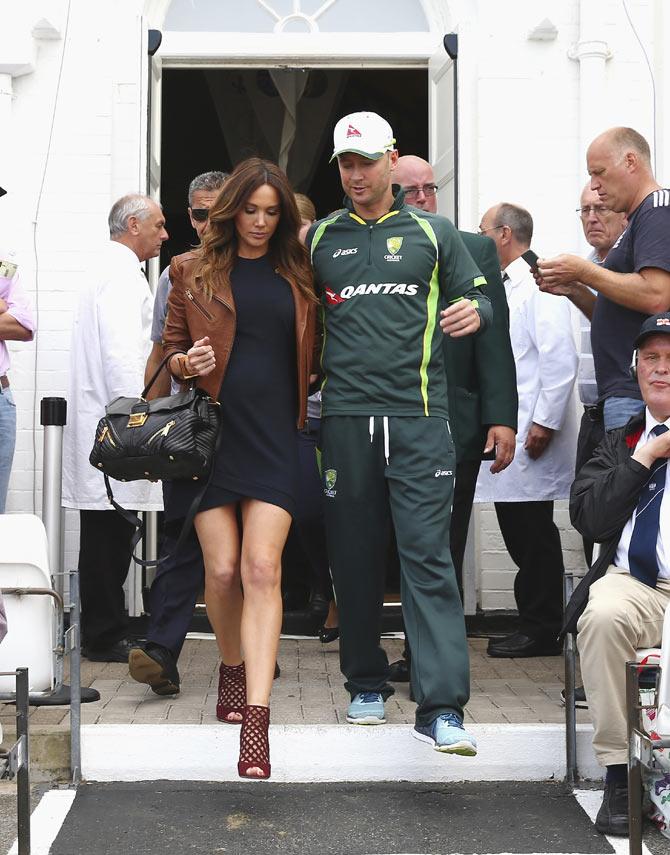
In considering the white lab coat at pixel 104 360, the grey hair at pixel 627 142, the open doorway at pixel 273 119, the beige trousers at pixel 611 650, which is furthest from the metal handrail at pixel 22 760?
the open doorway at pixel 273 119

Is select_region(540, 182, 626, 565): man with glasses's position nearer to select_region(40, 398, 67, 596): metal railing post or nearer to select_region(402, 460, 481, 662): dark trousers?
select_region(402, 460, 481, 662): dark trousers

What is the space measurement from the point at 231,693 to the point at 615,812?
1432 mm

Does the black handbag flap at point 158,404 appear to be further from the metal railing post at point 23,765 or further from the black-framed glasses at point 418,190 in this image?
the black-framed glasses at point 418,190

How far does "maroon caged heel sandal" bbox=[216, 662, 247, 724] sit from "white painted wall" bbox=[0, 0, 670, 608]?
88.9 inches

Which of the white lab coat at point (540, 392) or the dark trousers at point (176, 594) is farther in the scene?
the white lab coat at point (540, 392)

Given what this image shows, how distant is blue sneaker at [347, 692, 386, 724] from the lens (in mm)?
A: 4738

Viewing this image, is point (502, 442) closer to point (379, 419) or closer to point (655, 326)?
point (379, 419)

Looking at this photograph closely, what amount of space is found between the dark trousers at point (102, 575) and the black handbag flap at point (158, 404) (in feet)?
4.88

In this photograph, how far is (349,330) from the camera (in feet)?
15.2

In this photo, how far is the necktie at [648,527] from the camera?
4367mm

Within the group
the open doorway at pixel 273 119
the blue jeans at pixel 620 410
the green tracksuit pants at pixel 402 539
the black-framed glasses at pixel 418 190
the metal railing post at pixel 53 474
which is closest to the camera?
the green tracksuit pants at pixel 402 539

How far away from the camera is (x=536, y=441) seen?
6.20 m

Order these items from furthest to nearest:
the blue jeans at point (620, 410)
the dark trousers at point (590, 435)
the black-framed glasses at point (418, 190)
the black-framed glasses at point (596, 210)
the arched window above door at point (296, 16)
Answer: the arched window above door at point (296, 16) < the black-framed glasses at point (596, 210) < the black-framed glasses at point (418, 190) < the dark trousers at point (590, 435) < the blue jeans at point (620, 410)

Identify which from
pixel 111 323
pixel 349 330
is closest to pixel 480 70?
pixel 111 323
